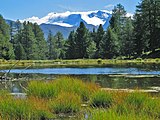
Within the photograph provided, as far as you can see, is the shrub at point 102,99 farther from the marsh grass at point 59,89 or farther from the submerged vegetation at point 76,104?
the marsh grass at point 59,89

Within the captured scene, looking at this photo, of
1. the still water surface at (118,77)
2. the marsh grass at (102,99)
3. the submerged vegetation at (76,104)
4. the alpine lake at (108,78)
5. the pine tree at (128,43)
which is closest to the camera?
the submerged vegetation at (76,104)

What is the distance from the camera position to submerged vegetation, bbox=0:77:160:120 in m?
11.9

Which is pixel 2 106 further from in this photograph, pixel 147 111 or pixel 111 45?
pixel 111 45

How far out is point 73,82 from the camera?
706 inches

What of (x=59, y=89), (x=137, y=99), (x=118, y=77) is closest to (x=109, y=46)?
(x=118, y=77)

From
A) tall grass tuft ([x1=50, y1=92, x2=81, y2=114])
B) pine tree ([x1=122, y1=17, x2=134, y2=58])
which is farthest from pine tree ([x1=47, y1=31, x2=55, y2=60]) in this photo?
tall grass tuft ([x1=50, y1=92, x2=81, y2=114])

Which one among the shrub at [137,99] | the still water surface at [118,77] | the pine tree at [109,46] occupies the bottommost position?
the still water surface at [118,77]

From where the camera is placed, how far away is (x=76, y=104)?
14289 mm

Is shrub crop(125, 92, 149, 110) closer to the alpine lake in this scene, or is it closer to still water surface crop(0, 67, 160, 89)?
the alpine lake

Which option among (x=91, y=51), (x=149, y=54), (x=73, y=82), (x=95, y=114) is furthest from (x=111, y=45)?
(x=95, y=114)

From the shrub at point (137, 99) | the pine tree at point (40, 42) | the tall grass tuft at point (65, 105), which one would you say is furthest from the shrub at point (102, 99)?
the pine tree at point (40, 42)

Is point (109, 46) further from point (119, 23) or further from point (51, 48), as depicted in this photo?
point (51, 48)

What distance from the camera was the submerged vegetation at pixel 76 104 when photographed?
470 inches

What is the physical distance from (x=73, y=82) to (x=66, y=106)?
383cm
